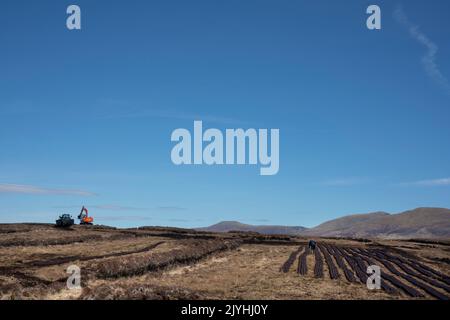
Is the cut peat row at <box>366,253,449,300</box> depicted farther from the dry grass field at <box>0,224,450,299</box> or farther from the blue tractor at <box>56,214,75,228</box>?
the blue tractor at <box>56,214,75,228</box>

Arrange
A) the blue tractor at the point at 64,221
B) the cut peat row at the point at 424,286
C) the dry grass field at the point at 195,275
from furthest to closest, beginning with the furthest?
the blue tractor at the point at 64,221, the cut peat row at the point at 424,286, the dry grass field at the point at 195,275

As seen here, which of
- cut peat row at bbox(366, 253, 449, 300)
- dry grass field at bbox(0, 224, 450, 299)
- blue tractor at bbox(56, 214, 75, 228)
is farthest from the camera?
blue tractor at bbox(56, 214, 75, 228)

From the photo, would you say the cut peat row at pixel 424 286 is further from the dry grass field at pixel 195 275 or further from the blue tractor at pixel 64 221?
the blue tractor at pixel 64 221

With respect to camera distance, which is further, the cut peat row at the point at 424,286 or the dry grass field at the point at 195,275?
the cut peat row at the point at 424,286

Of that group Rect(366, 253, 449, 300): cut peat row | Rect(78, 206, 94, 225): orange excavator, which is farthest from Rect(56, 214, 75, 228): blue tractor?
Rect(366, 253, 449, 300): cut peat row

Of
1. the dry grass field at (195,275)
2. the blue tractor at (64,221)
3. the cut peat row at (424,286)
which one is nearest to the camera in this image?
the dry grass field at (195,275)

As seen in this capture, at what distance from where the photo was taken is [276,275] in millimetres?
33812

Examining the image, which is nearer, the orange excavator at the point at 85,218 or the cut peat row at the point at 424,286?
the cut peat row at the point at 424,286

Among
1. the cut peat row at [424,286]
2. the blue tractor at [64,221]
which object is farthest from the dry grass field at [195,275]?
the blue tractor at [64,221]

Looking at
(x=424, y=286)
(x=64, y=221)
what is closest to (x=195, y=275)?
(x=424, y=286)

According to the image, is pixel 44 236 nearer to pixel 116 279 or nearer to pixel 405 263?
pixel 116 279
